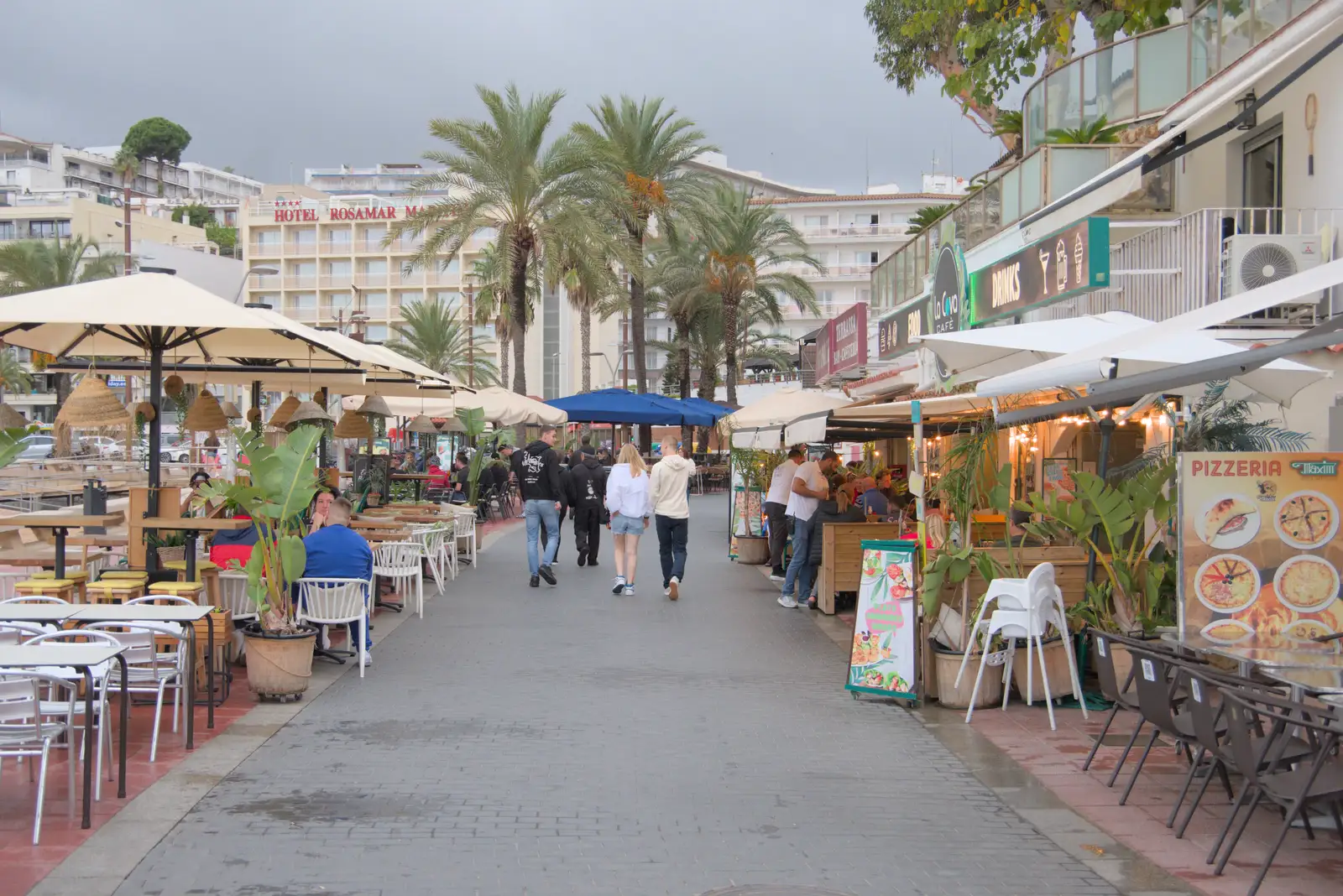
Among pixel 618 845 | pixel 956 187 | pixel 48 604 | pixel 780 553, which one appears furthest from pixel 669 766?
pixel 956 187

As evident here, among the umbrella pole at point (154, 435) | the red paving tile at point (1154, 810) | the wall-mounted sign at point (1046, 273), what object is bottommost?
the red paving tile at point (1154, 810)

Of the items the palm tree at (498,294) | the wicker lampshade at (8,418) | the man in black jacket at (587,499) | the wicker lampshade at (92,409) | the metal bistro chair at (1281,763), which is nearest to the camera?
the metal bistro chair at (1281,763)

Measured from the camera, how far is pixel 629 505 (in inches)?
579

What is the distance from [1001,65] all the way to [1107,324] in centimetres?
963

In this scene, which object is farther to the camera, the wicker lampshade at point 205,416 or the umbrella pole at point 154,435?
the wicker lampshade at point 205,416

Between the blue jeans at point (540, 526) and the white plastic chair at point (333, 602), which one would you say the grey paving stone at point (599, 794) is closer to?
the white plastic chair at point (333, 602)

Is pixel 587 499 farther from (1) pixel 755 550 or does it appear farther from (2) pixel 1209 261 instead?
(2) pixel 1209 261

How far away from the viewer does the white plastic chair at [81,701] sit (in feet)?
18.6

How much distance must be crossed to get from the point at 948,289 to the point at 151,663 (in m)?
9.54

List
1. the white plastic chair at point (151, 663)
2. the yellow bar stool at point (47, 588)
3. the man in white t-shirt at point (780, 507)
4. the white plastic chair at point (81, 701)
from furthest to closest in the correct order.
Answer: the man in white t-shirt at point (780, 507) → the yellow bar stool at point (47, 588) → the white plastic chair at point (151, 663) → the white plastic chair at point (81, 701)

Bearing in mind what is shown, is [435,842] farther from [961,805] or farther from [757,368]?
[757,368]

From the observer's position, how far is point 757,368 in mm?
66250

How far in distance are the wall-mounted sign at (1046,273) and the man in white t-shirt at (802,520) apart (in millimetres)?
2403

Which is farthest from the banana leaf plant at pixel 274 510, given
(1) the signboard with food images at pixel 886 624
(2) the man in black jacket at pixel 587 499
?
(2) the man in black jacket at pixel 587 499
